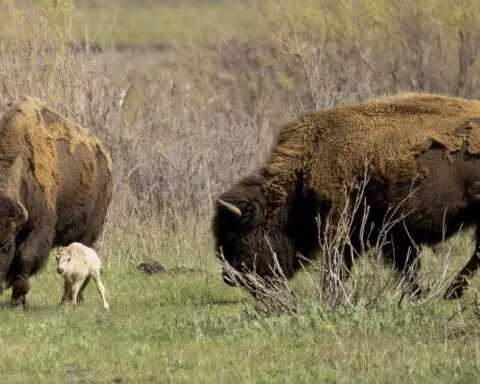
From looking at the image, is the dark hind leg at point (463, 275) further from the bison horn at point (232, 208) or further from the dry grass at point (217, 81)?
the dry grass at point (217, 81)

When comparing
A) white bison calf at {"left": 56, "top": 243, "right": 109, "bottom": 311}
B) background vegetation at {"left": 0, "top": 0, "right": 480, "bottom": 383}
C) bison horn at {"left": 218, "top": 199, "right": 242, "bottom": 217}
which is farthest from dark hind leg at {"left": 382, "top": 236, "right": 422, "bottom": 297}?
white bison calf at {"left": 56, "top": 243, "right": 109, "bottom": 311}

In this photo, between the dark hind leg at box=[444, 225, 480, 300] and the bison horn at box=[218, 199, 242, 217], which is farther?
the bison horn at box=[218, 199, 242, 217]

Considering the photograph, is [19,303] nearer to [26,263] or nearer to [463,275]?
[26,263]

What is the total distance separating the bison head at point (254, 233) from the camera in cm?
1164

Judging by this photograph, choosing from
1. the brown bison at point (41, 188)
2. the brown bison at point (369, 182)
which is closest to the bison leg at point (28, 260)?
the brown bison at point (41, 188)

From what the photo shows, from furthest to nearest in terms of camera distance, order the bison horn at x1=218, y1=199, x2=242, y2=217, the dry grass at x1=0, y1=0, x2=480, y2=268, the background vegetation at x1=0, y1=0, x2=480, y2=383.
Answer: the dry grass at x1=0, y1=0, x2=480, y2=268 → the bison horn at x1=218, y1=199, x2=242, y2=217 → the background vegetation at x1=0, y1=0, x2=480, y2=383

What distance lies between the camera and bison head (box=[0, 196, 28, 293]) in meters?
11.1

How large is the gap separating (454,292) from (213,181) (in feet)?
23.7

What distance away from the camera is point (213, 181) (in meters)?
18.0

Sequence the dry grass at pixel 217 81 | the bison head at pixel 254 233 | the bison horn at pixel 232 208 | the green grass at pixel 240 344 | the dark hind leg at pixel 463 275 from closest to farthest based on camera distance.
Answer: the green grass at pixel 240 344 → the dark hind leg at pixel 463 275 → the bison horn at pixel 232 208 → the bison head at pixel 254 233 → the dry grass at pixel 217 81

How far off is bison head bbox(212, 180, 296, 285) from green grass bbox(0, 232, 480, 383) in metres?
0.50

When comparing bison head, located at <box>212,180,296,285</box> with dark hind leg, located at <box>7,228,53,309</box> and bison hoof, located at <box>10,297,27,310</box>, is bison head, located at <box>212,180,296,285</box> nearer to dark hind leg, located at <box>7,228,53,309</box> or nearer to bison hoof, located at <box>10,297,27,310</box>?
dark hind leg, located at <box>7,228,53,309</box>

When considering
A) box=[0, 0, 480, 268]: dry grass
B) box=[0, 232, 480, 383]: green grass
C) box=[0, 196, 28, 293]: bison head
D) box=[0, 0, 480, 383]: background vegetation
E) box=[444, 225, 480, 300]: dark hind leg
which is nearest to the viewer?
box=[0, 232, 480, 383]: green grass

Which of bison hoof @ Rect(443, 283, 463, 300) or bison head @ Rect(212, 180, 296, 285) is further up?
bison head @ Rect(212, 180, 296, 285)
